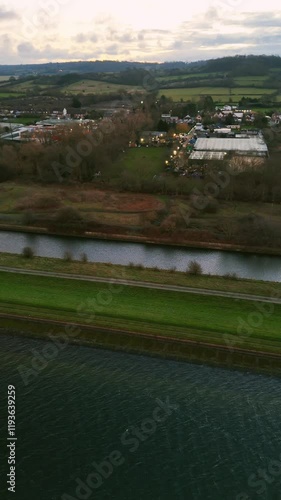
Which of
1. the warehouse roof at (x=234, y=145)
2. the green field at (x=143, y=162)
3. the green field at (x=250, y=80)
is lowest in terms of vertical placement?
the green field at (x=143, y=162)

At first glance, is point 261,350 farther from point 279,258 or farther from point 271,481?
point 279,258

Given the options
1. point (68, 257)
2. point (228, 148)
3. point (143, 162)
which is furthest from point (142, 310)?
Answer: point (228, 148)

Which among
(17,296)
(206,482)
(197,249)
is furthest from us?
(197,249)


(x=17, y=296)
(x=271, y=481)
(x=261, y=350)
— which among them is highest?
(x=17, y=296)

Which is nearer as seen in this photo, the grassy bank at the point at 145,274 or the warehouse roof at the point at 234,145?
the grassy bank at the point at 145,274

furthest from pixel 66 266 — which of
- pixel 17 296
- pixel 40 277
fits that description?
pixel 17 296

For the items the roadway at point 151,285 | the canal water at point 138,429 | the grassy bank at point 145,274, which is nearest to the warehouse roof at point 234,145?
the grassy bank at point 145,274

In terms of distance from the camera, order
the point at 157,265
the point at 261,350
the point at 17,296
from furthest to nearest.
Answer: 1. the point at 157,265
2. the point at 17,296
3. the point at 261,350

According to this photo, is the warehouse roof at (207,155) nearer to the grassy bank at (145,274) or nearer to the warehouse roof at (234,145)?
the warehouse roof at (234,145)
